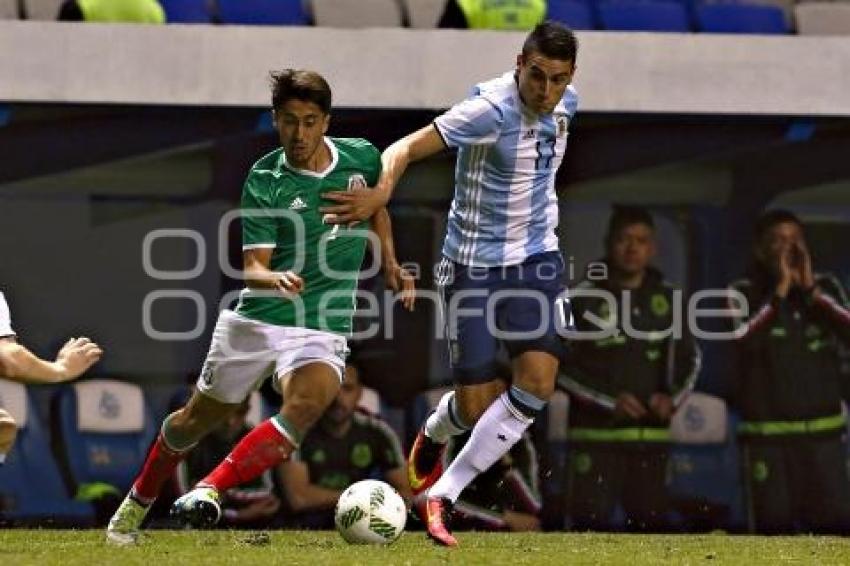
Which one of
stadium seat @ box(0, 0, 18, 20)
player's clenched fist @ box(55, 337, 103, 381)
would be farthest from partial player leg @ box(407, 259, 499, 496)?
stadium seat @ box(0, 0, 18, 20)

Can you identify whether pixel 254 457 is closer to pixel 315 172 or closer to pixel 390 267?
pixel 390 267

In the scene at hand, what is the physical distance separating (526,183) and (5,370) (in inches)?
92.4

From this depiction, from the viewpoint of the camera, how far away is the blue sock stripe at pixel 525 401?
901 centimetres

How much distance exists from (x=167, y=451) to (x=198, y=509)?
0.68 m

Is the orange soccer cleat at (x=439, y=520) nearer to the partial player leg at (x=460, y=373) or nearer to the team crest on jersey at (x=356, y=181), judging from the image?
the partial player leg at (x=460, y=373)

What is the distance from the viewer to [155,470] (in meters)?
9.05

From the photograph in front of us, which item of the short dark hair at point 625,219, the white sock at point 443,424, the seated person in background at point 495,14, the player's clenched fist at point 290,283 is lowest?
the white sock at point 443,424

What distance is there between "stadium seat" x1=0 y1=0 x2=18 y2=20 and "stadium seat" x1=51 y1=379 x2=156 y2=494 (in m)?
2.14

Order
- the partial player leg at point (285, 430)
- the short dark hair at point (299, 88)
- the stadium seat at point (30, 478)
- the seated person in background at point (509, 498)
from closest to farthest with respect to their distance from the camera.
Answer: the short dark hair at point (299, 88), the partial player leg at point (285, 430), the stadium seat at point (30, 478), the seated person in background at point (509, 498)

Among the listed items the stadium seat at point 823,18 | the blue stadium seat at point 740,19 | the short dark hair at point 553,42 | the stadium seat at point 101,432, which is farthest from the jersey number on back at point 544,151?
the stadium seat at point 823,18

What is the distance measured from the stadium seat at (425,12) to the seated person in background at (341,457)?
2.36m

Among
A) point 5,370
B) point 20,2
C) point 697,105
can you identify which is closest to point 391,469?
point 697,105

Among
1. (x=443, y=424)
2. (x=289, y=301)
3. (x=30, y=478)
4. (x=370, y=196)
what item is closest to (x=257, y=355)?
(x=289, y=301)

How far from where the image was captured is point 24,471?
11.8 metres
